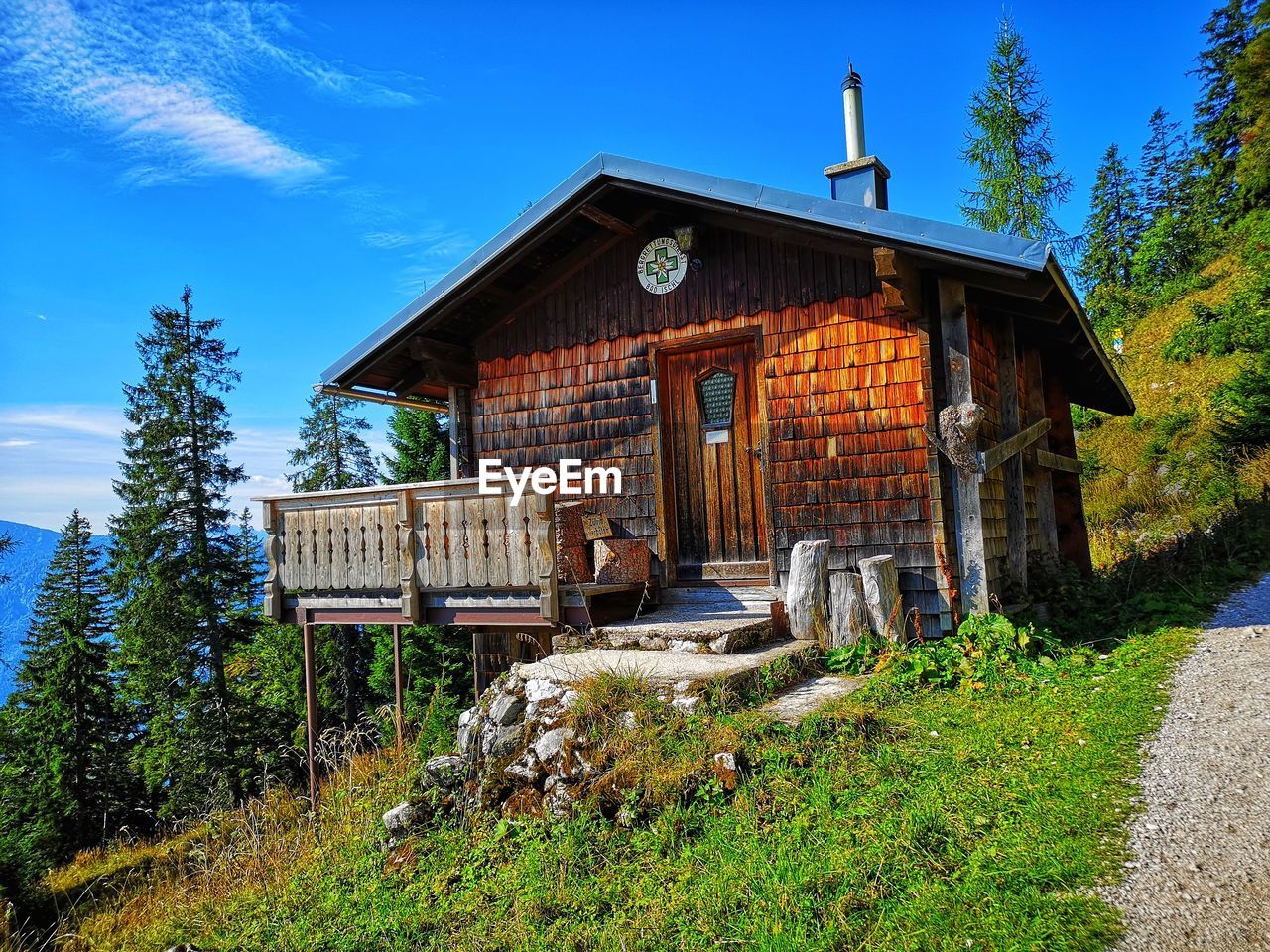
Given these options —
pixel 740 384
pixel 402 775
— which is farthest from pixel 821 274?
pixel 402 775

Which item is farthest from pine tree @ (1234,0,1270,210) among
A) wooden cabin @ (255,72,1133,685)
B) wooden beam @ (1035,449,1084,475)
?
wooden cabin @ (255,72,1133,685)

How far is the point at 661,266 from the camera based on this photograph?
29.5ft

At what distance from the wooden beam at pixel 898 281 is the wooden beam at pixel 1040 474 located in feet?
12.3

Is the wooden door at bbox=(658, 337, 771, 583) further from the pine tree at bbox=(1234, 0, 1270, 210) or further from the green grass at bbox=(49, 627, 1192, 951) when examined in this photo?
the pine tree at bbox=(1234, 0, 1270, 210)

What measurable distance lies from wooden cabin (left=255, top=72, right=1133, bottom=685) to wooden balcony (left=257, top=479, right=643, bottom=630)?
3 cm

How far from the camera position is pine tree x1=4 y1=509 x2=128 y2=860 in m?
19.5

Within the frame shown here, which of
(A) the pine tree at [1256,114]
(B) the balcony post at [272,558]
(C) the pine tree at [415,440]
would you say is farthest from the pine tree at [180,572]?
(A) the pine tree at [1256,114]

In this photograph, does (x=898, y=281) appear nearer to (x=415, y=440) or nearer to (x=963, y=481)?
(x=963, y=481)

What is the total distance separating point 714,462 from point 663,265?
7.41 feet

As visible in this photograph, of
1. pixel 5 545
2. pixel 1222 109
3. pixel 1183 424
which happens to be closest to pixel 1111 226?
pixel 1222 109

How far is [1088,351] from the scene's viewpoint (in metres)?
10.1

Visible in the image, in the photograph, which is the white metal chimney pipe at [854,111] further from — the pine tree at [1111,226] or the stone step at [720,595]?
the pine tree at [1111,226]

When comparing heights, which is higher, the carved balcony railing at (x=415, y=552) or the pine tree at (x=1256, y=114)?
the pine tree at (x=1256, y=114)

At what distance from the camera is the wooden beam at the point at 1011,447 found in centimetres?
762
